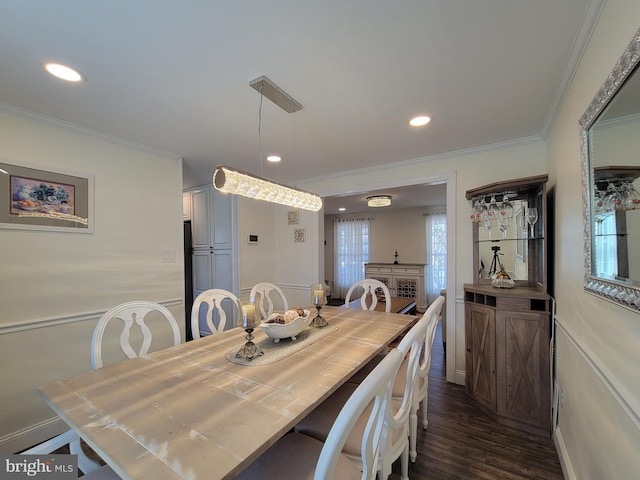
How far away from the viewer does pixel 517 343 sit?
2039mm

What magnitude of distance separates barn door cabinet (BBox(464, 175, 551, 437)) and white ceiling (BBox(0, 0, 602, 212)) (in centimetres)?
95

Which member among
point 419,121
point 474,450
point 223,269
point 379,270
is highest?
point 419,121

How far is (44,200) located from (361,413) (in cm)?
263

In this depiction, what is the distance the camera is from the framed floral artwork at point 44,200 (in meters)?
1.88

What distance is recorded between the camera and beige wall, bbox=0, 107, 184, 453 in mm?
1874

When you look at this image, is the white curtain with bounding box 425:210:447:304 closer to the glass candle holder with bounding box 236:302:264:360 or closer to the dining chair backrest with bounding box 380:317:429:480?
the dining chair backrest with bounding box 380:317:429:480

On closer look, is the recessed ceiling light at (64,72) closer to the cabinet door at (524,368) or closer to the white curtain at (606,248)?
the white curtain at (606,248)

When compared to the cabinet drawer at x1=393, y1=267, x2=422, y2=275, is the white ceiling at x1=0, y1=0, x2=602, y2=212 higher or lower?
higher

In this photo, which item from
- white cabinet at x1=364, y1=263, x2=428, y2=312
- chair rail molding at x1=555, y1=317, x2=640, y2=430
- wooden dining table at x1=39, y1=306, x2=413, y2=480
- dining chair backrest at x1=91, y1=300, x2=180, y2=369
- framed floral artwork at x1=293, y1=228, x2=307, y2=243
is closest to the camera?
wooden dining table at x1=39, y1=306, x2=413, y2=480

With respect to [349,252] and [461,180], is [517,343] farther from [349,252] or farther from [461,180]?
[349,252]

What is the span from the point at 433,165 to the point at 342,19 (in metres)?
2.09

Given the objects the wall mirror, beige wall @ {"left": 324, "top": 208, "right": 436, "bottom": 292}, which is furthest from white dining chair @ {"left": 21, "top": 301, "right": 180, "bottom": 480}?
beige wall @ {"left": 324, "top": 208, "right": 436, "bottom": 292}

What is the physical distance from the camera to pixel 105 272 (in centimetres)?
231

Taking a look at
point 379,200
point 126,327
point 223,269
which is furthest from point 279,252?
point 126,327
